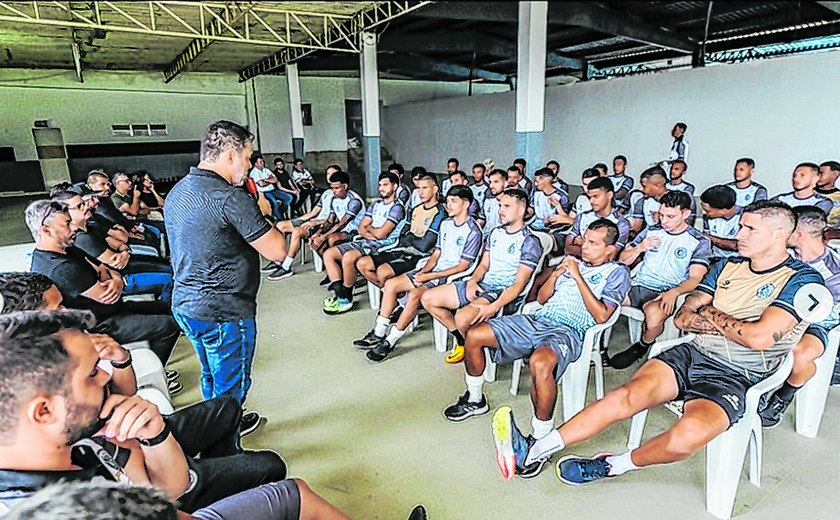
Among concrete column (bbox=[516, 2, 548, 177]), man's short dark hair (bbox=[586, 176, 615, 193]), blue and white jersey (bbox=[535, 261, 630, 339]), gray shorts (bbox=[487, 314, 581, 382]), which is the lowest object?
gray shorts (bbox=[487, 314, 581, 382])

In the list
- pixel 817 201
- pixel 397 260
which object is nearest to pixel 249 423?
pixel 397 260

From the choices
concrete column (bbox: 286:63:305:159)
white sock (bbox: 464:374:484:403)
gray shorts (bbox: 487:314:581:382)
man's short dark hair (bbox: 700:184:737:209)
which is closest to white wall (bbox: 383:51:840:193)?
man's short dark hair (bbox: 700:184:737:209)

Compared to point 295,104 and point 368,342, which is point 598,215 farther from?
point 295,104

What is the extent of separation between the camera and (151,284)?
3270mm

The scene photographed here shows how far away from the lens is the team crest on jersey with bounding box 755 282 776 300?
5.84 ft

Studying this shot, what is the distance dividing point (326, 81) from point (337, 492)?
11825mm

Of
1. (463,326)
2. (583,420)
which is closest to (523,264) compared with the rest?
(463,326)

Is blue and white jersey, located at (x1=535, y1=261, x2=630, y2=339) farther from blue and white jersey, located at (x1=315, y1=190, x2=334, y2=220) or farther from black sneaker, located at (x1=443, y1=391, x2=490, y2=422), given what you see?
blue and white jersey, located at (x1=315, y1=190, x2=334, y2=220)

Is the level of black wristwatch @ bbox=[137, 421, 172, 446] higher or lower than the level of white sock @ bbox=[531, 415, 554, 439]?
higher

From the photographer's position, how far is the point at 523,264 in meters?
2.61

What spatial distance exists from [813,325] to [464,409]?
144 centimetres

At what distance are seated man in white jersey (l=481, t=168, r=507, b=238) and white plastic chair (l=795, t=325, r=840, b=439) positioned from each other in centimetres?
246

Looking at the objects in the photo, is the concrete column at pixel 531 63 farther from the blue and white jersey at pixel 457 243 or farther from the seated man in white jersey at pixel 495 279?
the blue and white jersey at pixel 457 243

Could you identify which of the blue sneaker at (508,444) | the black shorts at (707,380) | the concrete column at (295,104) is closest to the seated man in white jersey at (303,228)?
the blue sneaker at (508,444)
